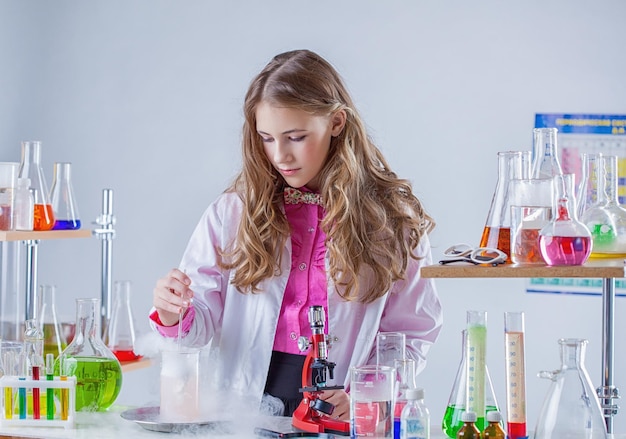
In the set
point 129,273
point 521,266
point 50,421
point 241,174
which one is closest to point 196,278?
point 241,174

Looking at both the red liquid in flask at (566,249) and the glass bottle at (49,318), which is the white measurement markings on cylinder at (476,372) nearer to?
the red liquid in flask at (566,249)

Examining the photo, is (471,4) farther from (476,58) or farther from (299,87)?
(299,87)

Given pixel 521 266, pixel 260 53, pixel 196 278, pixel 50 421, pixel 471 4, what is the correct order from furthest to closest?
pixel 260 53, pixel 471 4, pixel 196 278, pixel 50 421, pixel 521 266

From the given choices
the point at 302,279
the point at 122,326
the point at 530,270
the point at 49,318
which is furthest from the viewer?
the point at 122,326

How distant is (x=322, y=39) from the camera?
3764mm

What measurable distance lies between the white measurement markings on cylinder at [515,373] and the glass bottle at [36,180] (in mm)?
1674

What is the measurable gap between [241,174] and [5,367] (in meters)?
0.78

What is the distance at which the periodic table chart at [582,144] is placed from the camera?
351 centimetres

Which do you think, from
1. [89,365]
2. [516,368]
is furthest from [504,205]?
[89,365]

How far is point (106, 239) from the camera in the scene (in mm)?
3131

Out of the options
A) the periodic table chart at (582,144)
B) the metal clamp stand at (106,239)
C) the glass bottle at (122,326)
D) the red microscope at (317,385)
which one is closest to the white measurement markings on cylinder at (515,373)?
the red microscope at (317,385)

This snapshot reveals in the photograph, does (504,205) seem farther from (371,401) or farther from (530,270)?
(371,401)

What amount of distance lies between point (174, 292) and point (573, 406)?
90cm

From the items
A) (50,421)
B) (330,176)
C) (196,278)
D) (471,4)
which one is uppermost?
(471,4)
